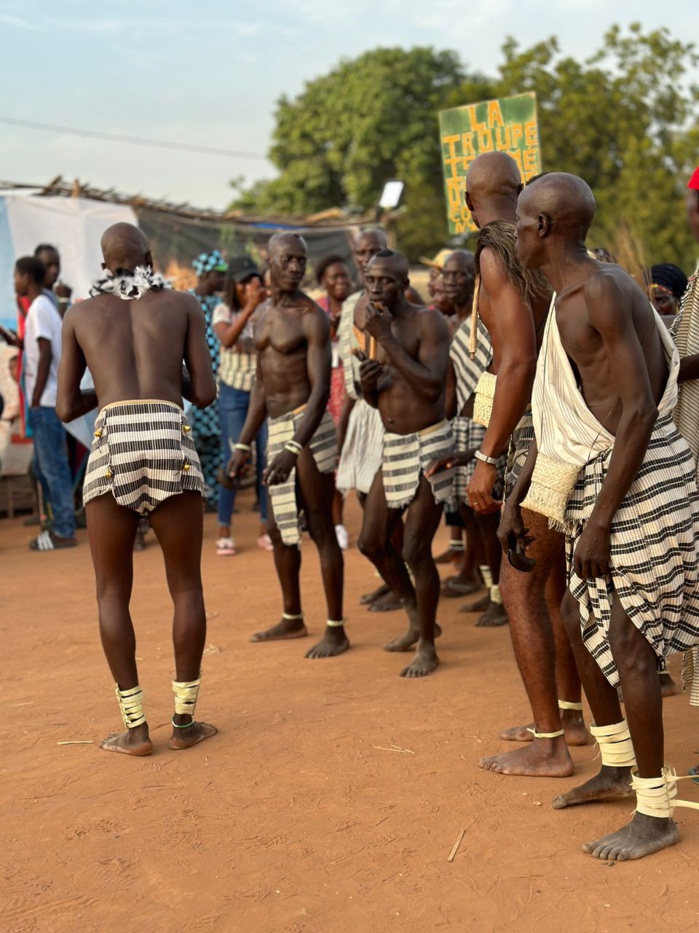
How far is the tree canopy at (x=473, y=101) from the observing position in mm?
24547

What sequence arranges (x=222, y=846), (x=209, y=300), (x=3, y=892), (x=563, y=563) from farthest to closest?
(x=209, y=300) → (x=563, y=563) → (x=222, y=846) → (x=3, y=892)

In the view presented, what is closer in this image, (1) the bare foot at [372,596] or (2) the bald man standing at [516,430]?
(2) the bald man standing at [516,430]

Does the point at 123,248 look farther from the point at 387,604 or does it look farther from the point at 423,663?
the point at 387,604

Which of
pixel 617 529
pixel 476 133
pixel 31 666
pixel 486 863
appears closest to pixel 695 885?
pixel 486 863

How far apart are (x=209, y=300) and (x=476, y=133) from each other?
3046mm

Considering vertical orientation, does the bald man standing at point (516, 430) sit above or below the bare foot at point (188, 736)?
above

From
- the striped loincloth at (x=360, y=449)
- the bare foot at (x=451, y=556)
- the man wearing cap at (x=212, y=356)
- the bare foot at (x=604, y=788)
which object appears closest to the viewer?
the bare foot at (x=604, y=788)

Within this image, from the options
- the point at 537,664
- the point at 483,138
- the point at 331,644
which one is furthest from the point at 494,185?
the point at 483,138

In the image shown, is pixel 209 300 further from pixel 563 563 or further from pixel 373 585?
pixel 563 563

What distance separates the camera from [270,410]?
19.4ft

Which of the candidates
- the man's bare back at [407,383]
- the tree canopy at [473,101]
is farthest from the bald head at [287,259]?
the tree canopy at [473,101]

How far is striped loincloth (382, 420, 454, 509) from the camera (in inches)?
210

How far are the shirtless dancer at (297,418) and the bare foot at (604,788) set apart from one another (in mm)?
2306

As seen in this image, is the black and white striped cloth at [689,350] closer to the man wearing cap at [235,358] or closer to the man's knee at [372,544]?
the man's knee at [372,544]
